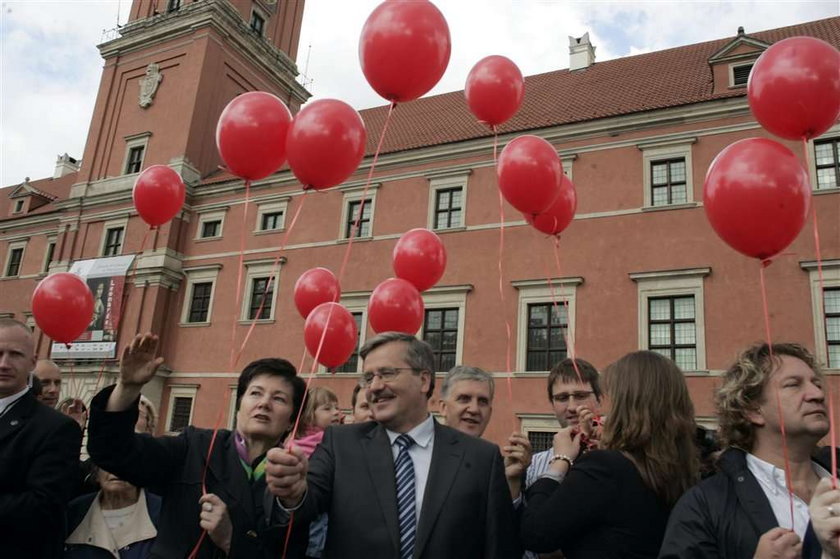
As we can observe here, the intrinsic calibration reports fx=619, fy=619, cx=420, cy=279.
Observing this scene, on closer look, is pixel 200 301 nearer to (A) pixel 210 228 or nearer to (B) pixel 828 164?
(A) pixel 210 228

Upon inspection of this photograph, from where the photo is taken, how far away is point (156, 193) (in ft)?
21.4

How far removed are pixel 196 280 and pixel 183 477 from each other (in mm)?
20689

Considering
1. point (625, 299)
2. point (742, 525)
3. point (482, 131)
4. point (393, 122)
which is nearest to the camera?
point (742, 525)

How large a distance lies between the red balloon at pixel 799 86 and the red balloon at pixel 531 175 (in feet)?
7.59

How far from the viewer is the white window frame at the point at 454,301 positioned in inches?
659

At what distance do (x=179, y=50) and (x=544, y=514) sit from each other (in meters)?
27.3

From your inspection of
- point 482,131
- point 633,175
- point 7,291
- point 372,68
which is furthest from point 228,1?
point 372,68

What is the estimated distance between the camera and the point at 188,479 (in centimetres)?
287

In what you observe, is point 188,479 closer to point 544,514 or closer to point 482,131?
point 544,514

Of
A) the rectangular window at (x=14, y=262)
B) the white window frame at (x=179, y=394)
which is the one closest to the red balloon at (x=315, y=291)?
the white window frame at (x=179, y=394)

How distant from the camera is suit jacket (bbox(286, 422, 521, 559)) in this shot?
2.47 m

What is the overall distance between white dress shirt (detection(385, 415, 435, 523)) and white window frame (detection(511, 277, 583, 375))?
12786mm

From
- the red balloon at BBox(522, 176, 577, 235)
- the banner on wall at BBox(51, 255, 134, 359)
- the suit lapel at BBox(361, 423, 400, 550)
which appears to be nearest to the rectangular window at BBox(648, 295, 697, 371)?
the red balloon at BBox(522, 176, 577, 235)

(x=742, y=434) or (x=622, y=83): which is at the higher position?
(x=622, y=83)
